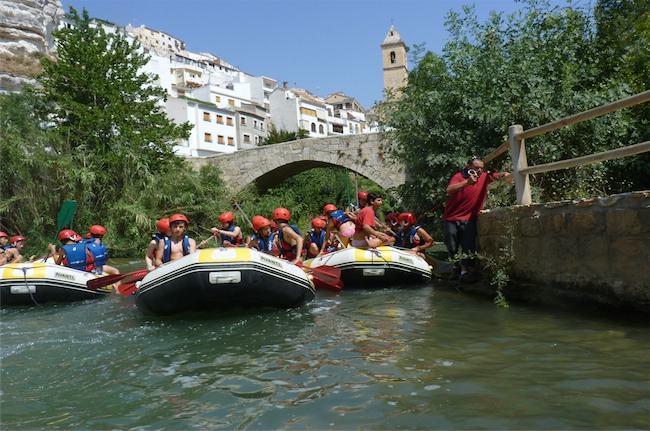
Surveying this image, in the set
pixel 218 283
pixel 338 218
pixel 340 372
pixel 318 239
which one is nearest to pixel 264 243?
pixel 338 218

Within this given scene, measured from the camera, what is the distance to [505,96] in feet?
32.2

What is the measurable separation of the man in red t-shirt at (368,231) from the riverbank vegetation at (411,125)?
5.25 ft

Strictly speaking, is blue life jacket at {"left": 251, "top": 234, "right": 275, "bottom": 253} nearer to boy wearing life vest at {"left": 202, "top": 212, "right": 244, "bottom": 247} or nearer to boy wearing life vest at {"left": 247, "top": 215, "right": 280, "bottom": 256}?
boy wearing life vest at {"left": 247, "top": 215, "right": 280, "bottom": 256}

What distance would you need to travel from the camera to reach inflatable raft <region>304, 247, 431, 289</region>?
304 inches

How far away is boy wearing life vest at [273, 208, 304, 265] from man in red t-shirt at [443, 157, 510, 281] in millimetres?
1824

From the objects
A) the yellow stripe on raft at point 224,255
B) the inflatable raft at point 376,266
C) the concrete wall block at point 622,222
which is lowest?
the inflatable raft at point 376,266

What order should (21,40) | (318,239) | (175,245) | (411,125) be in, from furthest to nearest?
(21,40) < (411,125) < (318,239) < (175,245)

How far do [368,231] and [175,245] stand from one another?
99.0 inches

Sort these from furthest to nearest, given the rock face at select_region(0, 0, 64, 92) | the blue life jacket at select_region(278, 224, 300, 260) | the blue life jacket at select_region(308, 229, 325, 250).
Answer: the rock face at select_region(0, 0, 64, 92), the blue life jacket at select_region(308, 229, 325, 250), the blue life jacket at select_region(278, 224, 300, 260)

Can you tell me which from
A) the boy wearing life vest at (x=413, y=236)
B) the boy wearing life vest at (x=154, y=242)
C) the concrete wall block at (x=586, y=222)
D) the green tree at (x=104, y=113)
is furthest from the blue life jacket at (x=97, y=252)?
the green tree at (x=104, y=113)

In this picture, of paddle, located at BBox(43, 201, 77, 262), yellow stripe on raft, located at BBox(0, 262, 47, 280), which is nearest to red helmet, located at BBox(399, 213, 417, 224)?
yellow stripe on raft, located at BBox(0, 262, 47, 280)

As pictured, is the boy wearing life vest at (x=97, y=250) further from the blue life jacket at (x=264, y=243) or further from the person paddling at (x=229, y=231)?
the blue life jacket at (x=264, y=243)

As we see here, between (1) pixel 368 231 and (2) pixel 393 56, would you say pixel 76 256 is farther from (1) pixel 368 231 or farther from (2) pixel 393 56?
(2) pixel 393 56

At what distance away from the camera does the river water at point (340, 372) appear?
282 cm
